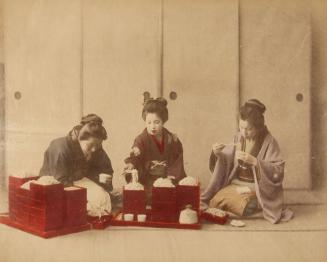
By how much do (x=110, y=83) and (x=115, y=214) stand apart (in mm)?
559

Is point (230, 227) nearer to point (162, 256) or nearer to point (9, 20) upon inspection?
point (162, 256)

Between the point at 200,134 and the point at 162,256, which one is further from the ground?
the point at 200,134

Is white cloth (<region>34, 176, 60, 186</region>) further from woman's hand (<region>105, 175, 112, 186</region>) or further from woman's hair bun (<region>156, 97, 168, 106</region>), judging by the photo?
woman's hair bun (<region>156, 97, 168, 106</region>)

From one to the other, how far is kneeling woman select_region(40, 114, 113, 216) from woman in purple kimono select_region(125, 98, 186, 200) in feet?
0.40

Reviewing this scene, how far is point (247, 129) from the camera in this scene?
2.00 metres

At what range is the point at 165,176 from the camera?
201 centimetres

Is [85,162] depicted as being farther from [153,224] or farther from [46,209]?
[153,224]

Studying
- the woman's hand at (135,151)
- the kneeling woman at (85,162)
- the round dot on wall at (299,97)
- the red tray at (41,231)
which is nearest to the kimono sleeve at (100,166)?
the kneeling woman at (85,162)

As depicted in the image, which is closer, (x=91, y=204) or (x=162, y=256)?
(x=162, y=256)

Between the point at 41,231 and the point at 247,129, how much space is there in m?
0.94

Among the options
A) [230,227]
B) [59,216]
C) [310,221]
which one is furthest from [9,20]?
[310,221]

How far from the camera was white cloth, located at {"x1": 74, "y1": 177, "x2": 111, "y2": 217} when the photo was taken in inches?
77.5

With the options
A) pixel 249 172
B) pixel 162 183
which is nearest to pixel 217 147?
pixel 249 172

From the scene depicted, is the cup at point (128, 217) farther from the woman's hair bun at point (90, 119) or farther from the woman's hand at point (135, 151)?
the woman's hair bun at point (90, 119)
